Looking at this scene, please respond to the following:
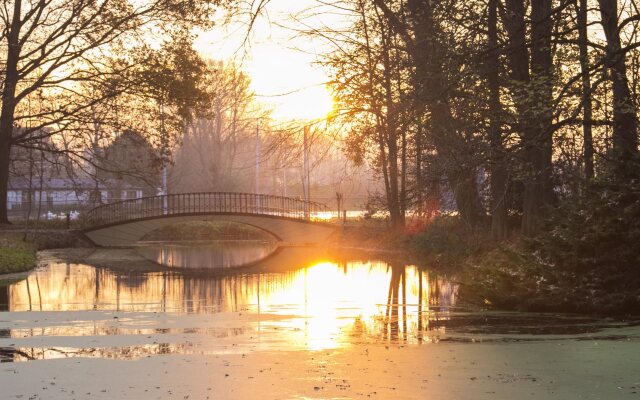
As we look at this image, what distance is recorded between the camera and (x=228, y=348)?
33.6 feet

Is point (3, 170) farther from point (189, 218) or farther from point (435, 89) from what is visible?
point (435, 89)

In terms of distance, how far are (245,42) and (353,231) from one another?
866 inches

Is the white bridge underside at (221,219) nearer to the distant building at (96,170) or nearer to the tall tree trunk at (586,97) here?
the distant building at (96,170)

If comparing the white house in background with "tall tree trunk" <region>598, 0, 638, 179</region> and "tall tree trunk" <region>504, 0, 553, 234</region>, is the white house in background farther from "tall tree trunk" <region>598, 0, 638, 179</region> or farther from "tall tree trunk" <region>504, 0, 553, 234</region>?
"tall tree trunk" <region>598, 0, 638, 179</region>

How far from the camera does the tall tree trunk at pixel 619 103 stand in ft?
46.2

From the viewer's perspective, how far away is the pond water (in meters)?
8.00

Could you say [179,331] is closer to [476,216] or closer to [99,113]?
[476,216]

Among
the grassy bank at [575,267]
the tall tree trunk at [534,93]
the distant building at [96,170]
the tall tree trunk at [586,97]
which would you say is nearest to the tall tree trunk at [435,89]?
the tall tree trunk at [534,93]

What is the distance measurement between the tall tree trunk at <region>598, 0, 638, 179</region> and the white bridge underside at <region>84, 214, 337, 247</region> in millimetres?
24169

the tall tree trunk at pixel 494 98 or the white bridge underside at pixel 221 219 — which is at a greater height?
the tall tree trunk at pixel 494 98

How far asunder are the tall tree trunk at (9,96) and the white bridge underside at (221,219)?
18.3ft

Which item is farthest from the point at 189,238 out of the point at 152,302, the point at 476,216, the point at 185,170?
the point at 152,302

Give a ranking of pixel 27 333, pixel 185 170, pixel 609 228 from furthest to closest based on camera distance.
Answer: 1. pixel 185 170
2. pixel 609 228
3. pixel 27 333

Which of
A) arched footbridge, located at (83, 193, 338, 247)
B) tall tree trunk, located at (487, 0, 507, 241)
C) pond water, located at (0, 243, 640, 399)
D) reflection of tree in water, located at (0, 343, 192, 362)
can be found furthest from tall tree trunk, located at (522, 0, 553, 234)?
arched footbridge, located at (83, 193, 338, 247)
